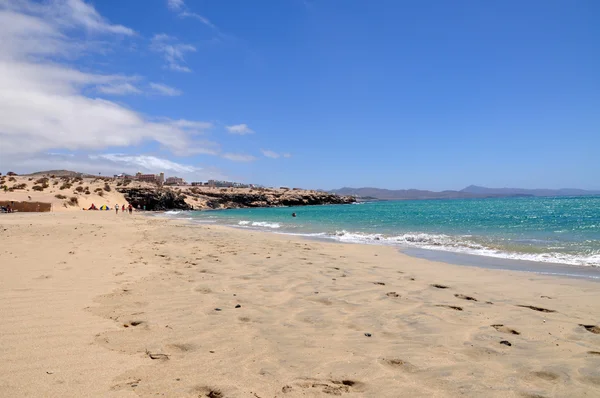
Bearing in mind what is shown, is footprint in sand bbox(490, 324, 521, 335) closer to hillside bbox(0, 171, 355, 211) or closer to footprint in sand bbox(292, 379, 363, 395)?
footprint in sand bbox(292, 379, 363, 395)

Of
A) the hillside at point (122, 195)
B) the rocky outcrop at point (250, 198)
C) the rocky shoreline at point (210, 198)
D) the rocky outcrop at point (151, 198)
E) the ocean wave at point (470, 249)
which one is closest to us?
the ocean wave at point (470, 249)

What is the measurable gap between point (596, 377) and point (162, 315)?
4.44 m

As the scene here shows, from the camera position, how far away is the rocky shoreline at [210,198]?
59881 mm

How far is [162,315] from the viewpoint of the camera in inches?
174

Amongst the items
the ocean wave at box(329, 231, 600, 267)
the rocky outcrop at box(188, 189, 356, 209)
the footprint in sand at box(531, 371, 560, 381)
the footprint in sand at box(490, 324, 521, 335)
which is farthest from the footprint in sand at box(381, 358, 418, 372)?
the rocky outcrop at box(188, 189, 356, 209)

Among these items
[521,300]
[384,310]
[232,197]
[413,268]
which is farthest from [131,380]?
[232,197]

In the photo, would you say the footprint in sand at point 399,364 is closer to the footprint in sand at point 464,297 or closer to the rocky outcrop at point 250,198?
the footprint in sand at point 464,297

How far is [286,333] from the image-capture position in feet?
13.1

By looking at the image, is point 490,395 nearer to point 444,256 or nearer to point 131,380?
point 131,380

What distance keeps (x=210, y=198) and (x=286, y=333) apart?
74.3 meters

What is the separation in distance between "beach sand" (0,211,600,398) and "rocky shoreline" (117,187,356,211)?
183 ft

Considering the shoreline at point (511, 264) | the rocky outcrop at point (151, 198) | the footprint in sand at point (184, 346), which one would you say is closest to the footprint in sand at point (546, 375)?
the footprint in sand at point (184, 346)

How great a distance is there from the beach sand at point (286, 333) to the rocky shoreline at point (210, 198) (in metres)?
55.8

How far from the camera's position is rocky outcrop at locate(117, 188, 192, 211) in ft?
193
